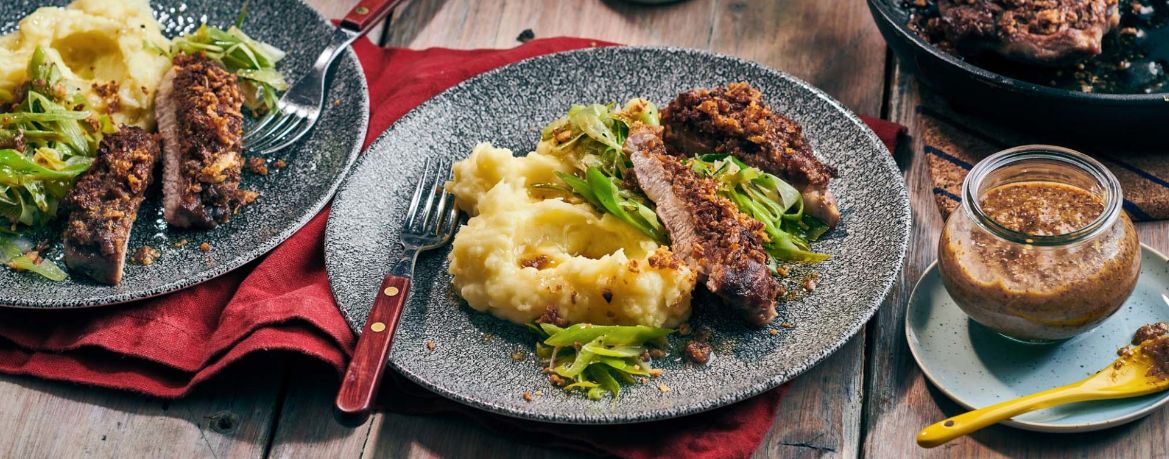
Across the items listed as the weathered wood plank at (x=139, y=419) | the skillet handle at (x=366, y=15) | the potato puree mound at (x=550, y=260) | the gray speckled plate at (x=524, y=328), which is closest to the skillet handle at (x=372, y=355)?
the gray speckled plate at (x=524, y=328)

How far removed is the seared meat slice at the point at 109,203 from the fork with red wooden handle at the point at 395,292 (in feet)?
3.37

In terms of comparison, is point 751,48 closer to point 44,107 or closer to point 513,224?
point 513,224

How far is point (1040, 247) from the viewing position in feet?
11.3

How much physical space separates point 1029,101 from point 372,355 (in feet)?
8.42

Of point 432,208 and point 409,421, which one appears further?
point 432,208

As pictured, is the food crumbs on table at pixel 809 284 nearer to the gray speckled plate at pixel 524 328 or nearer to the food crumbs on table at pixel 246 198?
the gray speckled plate at pixel 524 328

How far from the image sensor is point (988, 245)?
11.6 feet

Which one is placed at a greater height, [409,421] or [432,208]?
[432,208]

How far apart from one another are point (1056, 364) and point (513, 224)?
1.82 meters

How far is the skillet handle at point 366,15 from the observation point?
505 centimetres

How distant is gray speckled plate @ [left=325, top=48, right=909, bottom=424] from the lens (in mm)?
3537

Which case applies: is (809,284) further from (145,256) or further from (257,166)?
(145,256)

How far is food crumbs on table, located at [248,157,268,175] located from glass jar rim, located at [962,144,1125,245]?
2.70 meters

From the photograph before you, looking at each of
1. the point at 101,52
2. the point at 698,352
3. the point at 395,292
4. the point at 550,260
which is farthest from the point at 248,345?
the point at 101,52
